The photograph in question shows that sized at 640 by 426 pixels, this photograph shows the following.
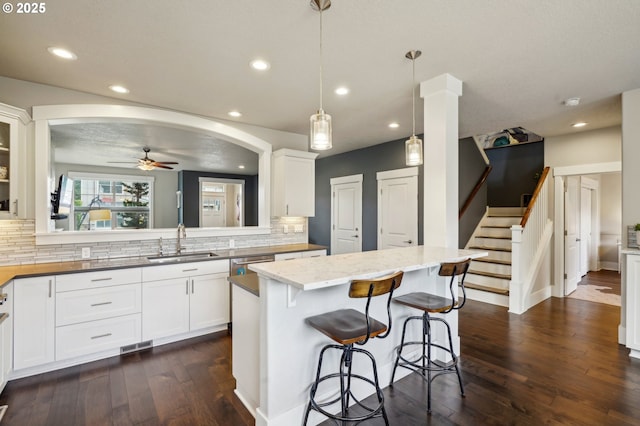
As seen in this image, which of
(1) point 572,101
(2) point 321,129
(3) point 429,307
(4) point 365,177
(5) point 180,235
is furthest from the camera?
(4) point 365,177

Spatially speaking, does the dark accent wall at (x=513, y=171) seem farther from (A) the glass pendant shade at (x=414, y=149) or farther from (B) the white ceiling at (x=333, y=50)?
(A) the glass pendant shade at (x=414, y=149)

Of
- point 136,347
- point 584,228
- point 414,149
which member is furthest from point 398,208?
point 136,347

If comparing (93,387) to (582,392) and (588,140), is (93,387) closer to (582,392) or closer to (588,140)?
(582,392)

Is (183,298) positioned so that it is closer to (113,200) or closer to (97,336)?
(97,336)

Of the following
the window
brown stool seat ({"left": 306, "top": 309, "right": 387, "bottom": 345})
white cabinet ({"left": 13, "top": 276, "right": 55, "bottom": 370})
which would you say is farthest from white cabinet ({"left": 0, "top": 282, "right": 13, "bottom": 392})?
the window

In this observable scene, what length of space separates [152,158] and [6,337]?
537cm

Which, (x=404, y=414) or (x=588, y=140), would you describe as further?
(x=588, y=140)

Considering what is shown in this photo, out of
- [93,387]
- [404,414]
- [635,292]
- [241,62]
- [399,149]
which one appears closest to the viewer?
[404,414]

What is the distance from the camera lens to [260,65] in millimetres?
2590

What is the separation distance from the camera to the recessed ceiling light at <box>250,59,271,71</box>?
8.27 ft

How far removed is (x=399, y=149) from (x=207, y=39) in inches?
147

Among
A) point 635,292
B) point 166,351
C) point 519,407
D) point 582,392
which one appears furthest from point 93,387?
point 635,292

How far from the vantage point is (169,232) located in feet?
12.0

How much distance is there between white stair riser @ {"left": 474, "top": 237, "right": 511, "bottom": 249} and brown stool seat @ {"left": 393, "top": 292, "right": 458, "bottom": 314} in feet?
11.2
